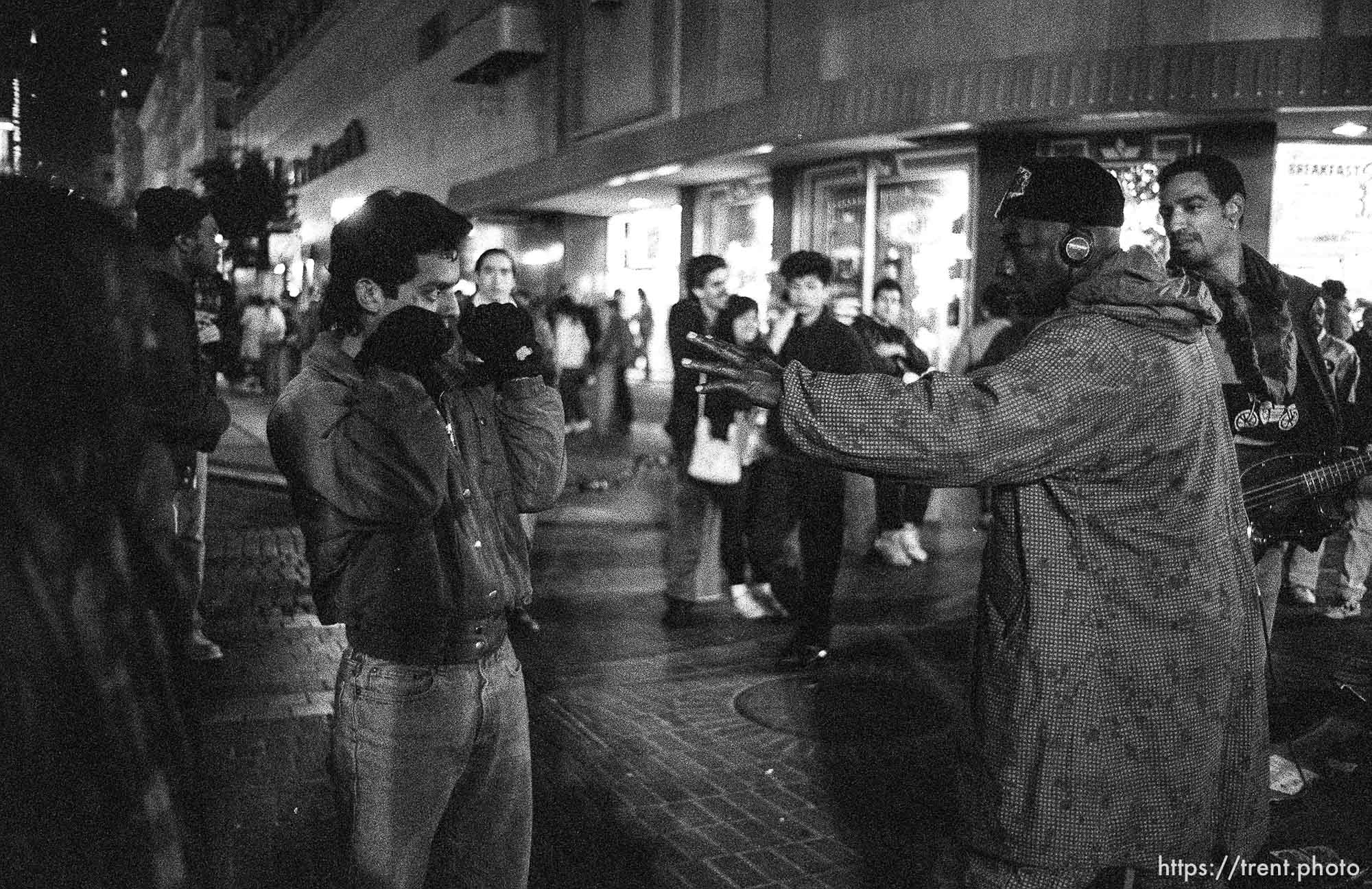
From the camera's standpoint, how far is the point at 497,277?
22.5 ft

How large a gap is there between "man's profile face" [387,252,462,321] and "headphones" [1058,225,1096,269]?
1.28m

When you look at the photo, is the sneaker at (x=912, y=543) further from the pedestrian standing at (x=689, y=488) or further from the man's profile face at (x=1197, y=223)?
the man's profile face at (x=1197, y=223)

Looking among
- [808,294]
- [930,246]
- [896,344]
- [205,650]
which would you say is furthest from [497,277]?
[930,246]

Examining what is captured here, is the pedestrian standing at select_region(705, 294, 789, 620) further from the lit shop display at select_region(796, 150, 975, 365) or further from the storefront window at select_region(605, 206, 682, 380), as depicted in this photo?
the storefront window at select_region(605, 206, 682, 380)

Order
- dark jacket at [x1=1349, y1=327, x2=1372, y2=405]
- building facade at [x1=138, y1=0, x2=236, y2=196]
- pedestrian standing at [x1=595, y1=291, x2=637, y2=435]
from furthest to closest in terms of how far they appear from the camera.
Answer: building facade at [x1=138, y1=0, x2=236, y2=196]
pedestrian standing at [x1=595, y1=291, x2=637, y2=435]
dark jacket at [x1=1349, y1=327, x2=1372, y2=405]

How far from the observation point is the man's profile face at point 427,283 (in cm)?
280

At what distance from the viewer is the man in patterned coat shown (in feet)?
8.20

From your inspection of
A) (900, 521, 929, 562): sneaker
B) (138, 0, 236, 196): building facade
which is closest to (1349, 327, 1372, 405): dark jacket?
(900, 521, 929, 562): sneaker

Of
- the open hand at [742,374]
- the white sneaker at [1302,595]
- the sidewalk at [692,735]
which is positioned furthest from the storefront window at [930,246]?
the open hand at [742,374]

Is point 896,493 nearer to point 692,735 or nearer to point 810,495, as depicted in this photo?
point 810,495

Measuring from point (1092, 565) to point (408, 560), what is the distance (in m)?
1.35

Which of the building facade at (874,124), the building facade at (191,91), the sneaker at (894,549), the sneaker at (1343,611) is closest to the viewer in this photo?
the sneaker at (1343,611)

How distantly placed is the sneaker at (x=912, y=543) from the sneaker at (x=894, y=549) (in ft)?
0.06

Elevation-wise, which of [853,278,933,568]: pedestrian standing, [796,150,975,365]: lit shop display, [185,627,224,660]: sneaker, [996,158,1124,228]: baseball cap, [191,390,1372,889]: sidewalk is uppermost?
[796,150,975,365]: lit shop display
